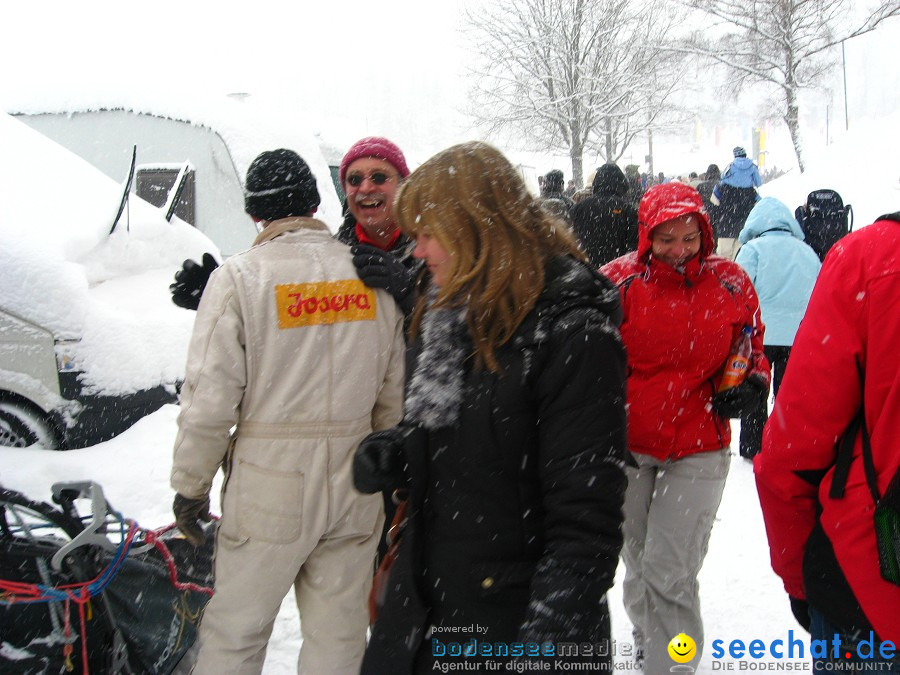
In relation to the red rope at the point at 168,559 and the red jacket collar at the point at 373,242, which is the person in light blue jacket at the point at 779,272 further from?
the red rope at the point at 168,559

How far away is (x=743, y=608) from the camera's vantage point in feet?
11.6

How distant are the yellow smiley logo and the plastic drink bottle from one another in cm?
98

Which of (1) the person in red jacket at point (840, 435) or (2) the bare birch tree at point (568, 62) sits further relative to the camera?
(2) the bare birch tree at point (568, 62)

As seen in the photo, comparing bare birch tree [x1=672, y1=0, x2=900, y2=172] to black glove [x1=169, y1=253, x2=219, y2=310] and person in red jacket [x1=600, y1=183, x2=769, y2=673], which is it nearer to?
person in red jacket [x1=600, y1=183, x2=769, y2=673]

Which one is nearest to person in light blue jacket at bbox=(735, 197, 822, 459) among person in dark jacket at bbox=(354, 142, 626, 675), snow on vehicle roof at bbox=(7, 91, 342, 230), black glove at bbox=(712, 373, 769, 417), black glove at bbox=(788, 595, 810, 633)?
black glove at bbox=(712, 373, 769, 417)

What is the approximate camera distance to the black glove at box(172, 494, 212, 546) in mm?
2260

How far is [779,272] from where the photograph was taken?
4.93 m

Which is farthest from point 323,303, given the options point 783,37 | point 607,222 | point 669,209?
point 783,37

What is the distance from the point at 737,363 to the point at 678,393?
0.27 meters

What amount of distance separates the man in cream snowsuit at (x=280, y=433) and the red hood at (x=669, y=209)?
1154mm

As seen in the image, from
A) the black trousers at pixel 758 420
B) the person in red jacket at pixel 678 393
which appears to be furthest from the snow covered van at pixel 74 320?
the black trousers at pixel 758 420

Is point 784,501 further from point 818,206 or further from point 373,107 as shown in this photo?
point 373,107

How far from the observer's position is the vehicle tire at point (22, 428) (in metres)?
4.25

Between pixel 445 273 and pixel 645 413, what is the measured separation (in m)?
1.38
